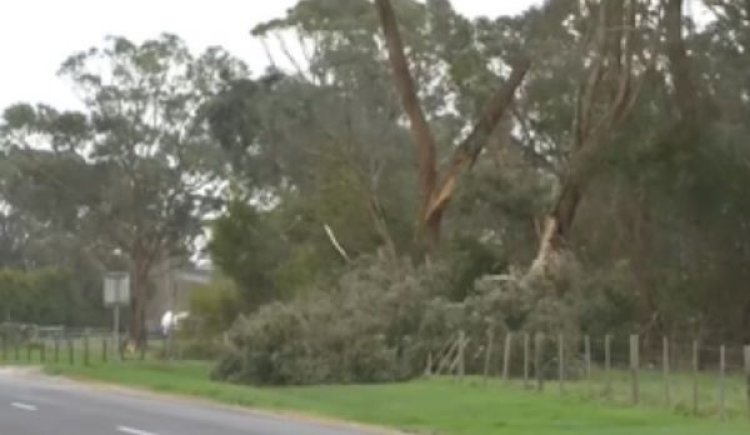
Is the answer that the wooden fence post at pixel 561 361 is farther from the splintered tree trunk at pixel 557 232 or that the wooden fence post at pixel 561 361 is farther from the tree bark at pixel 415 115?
the tree bark at pixel 415 115

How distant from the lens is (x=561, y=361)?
1603 inches

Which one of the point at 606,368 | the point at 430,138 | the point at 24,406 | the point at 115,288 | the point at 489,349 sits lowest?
the point at 24,406

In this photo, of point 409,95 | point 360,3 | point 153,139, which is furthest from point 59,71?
point 409,95

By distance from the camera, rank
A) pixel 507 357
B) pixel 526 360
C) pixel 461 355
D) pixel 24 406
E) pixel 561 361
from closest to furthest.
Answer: pixel 24 406, pixel 561 361, pixel 526 360, pixel 507 357, pixel 461 355

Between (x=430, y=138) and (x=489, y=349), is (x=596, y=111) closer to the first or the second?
(x=430, y=138)

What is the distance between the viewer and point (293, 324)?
1853 inches

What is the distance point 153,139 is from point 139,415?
56099 millimetres

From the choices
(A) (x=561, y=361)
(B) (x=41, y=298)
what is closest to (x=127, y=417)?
(A) (x=561, y=361)

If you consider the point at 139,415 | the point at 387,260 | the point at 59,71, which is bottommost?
the point at 139,415

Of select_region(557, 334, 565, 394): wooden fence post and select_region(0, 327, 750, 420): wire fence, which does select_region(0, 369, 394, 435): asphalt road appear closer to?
select_region(0, 327, 750, 420): wire fence

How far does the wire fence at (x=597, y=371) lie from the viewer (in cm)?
3453

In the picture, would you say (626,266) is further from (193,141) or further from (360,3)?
Result: (193,141)

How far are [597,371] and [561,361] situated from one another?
5.35 metres

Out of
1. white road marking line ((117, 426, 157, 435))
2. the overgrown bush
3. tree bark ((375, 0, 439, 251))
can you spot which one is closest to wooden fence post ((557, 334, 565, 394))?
the overgrown bush
